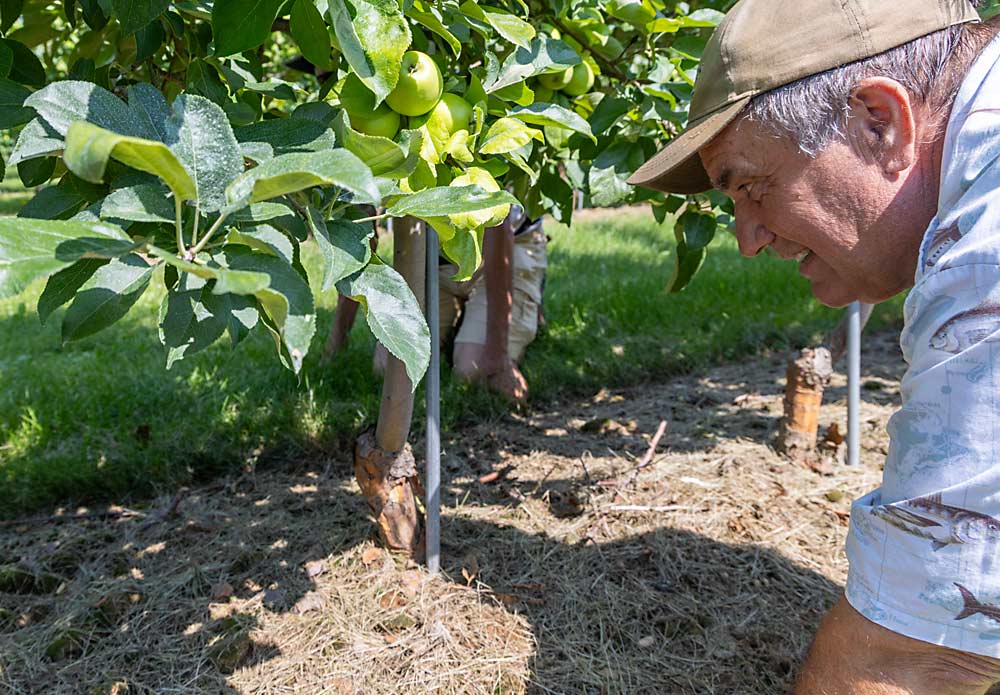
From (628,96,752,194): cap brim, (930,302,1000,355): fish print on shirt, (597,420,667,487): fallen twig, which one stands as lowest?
(597,420,667,487): fallen twig

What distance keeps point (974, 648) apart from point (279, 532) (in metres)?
1.87

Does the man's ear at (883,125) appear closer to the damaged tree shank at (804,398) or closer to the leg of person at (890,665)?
the leg of person at (890,665)

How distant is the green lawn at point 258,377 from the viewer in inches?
118

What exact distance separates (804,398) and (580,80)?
157 centimetres

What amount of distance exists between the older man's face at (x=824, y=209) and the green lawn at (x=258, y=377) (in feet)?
6.82

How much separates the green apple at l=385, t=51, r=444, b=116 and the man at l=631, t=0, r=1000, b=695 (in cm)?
42

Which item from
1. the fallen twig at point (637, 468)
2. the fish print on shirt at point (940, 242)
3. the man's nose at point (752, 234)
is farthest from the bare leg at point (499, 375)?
the fish print on shirt at point (940, 242)

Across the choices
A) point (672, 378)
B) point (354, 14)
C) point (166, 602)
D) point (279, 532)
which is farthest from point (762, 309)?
point (354, 14)

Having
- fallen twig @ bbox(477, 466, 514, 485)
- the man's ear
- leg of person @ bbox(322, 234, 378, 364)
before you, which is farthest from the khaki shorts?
the man's ear

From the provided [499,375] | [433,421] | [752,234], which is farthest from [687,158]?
[499,375]

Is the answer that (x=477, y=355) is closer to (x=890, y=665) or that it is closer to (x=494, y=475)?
(x=494, y=475)

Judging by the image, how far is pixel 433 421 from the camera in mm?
2098

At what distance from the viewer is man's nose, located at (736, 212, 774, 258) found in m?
1.47

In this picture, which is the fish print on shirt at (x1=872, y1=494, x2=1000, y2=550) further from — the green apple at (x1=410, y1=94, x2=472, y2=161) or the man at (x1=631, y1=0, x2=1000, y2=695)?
the green apple at (x1=410, y1=94, x2=472, y2=161)
